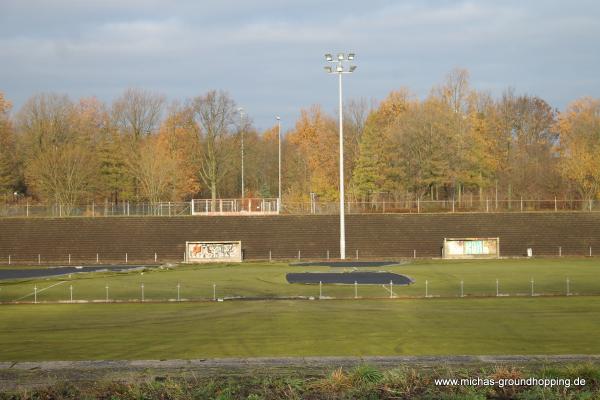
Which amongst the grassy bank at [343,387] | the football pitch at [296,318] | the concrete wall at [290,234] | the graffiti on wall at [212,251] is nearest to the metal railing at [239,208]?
the concrete wall at [290,234]

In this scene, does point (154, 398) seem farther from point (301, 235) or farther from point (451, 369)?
point (301, 235)

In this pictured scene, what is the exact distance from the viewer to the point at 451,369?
11.7m

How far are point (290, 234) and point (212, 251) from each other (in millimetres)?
7366

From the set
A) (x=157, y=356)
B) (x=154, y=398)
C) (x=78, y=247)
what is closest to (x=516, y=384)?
(x=154, y=398)

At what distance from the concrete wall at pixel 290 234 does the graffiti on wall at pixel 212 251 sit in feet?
5.03

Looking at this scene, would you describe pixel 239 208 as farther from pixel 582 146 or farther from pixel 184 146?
pixel 582 146

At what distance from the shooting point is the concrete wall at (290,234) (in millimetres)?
62875

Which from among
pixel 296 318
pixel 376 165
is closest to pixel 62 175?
pixel 376 165

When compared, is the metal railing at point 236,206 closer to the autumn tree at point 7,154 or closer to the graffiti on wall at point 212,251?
the graffiti on wall at point 212,251

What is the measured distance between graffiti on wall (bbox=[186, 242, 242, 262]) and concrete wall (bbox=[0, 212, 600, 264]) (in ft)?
5.03

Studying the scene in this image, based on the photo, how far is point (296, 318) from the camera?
89.8 ft

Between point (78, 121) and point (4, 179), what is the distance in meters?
15.5

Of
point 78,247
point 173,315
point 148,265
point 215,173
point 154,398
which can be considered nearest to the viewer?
point 154,398

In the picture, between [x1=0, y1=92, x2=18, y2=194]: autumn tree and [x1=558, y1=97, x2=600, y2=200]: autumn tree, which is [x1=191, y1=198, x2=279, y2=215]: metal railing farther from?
[x1=558, y1=97, x2=600, y2=200]: autumn tree
